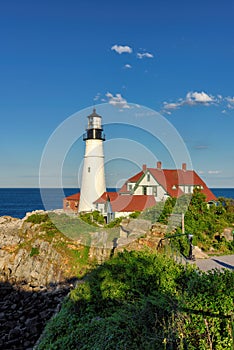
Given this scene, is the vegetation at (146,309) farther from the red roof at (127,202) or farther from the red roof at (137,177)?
the red roof at (137,177)

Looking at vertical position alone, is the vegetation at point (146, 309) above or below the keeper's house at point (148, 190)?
below

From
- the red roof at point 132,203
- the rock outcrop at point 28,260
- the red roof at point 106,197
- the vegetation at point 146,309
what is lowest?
the rock outcrop at point 28,260

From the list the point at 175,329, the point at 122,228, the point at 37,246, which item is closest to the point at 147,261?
the point at 175,329

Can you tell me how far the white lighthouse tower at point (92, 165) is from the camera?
25.9 meters

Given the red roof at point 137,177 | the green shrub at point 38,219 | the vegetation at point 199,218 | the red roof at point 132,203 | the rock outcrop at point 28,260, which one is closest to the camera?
the vegetation at point 199,218

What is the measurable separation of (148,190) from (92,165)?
467 cm

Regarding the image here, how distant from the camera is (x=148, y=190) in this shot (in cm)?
2609

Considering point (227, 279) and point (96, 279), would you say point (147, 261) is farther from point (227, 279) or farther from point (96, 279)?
point (227, 279)

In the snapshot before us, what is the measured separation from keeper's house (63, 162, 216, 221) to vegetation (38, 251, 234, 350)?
14.5m

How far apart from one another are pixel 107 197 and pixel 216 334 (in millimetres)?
20654

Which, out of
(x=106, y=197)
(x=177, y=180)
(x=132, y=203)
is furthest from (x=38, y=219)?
(x=177, y=180)

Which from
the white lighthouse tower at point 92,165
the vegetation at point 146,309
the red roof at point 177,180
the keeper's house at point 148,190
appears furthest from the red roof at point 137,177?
the vegetation at point 146,309

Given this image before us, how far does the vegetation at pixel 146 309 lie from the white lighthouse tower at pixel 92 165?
17496 millimetres

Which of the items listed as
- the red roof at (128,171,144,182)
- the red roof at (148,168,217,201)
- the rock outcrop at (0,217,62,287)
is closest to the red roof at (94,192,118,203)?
the red roof at (128,171,144,182)
